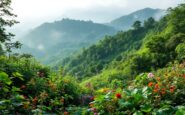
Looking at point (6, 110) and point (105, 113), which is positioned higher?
point (6, 110)

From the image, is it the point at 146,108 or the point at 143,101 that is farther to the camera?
the point at 143,101

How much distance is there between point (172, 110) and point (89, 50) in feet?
523

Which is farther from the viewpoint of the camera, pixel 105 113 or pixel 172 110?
pixel 105 113

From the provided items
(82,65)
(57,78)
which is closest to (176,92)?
→ (57,78)

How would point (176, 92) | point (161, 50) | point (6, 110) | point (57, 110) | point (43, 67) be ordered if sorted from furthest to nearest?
1. point (161, 50)
2. point (43, 67)
3. point (57, 110)
4. point (176, 92)
5. point (6, 110)

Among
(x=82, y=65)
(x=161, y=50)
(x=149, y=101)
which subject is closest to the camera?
(x=149, y=101)

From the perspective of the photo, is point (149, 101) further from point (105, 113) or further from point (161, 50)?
point (161, 50)

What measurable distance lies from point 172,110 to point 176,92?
1.58m

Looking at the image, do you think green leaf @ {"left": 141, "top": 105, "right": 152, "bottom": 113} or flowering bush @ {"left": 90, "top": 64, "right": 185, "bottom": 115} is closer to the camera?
green leaf @ {"left": 141, "top": 105, "right": 152, "bottom": 113}

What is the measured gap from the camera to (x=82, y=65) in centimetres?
16038

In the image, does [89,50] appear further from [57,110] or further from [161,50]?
[57,110]

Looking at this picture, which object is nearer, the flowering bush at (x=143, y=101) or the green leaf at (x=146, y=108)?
the green leaf at (x=146, y=108)

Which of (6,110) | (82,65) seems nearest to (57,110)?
(6,110)

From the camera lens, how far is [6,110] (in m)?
7.01
